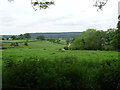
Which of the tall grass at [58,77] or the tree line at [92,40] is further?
the tree line at [92,40]

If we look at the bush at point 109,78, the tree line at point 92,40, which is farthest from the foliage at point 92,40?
the bush at point 109,78

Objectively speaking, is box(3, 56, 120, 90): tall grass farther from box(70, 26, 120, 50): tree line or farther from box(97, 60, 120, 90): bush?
box(70, 26, 120, 50): tree line

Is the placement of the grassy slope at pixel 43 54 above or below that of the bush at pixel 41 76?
below

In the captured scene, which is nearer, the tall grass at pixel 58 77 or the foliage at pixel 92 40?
the tall grass at pixel 58 77

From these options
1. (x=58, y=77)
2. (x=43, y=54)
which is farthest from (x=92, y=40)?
(x=58, y=77)

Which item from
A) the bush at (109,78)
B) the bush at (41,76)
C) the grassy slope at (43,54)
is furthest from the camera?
the grassy slope at (43,54)

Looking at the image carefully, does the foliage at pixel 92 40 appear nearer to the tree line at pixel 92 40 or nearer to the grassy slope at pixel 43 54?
the tree line at pixel 92 40

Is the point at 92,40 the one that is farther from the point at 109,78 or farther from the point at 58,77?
the point at 58,77

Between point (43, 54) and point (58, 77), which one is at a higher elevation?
point (58, 77)

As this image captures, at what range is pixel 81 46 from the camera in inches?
1592

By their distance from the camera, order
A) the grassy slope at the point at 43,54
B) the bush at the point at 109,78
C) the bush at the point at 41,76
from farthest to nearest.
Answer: the grassy slope at the point at 43,54 < the bush at the point at 109,78 < the bush at the point at 41,76

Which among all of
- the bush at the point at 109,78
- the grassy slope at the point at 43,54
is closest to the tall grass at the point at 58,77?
the bush at the point at 109,78

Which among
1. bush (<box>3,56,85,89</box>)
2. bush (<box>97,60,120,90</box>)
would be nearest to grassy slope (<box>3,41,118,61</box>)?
bush (<box>3,56,85,89</box>)

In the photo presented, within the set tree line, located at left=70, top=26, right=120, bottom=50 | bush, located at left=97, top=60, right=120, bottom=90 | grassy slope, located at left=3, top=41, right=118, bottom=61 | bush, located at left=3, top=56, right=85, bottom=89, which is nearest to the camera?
bush, located at left=3, top=56, right=85, bottom=89
